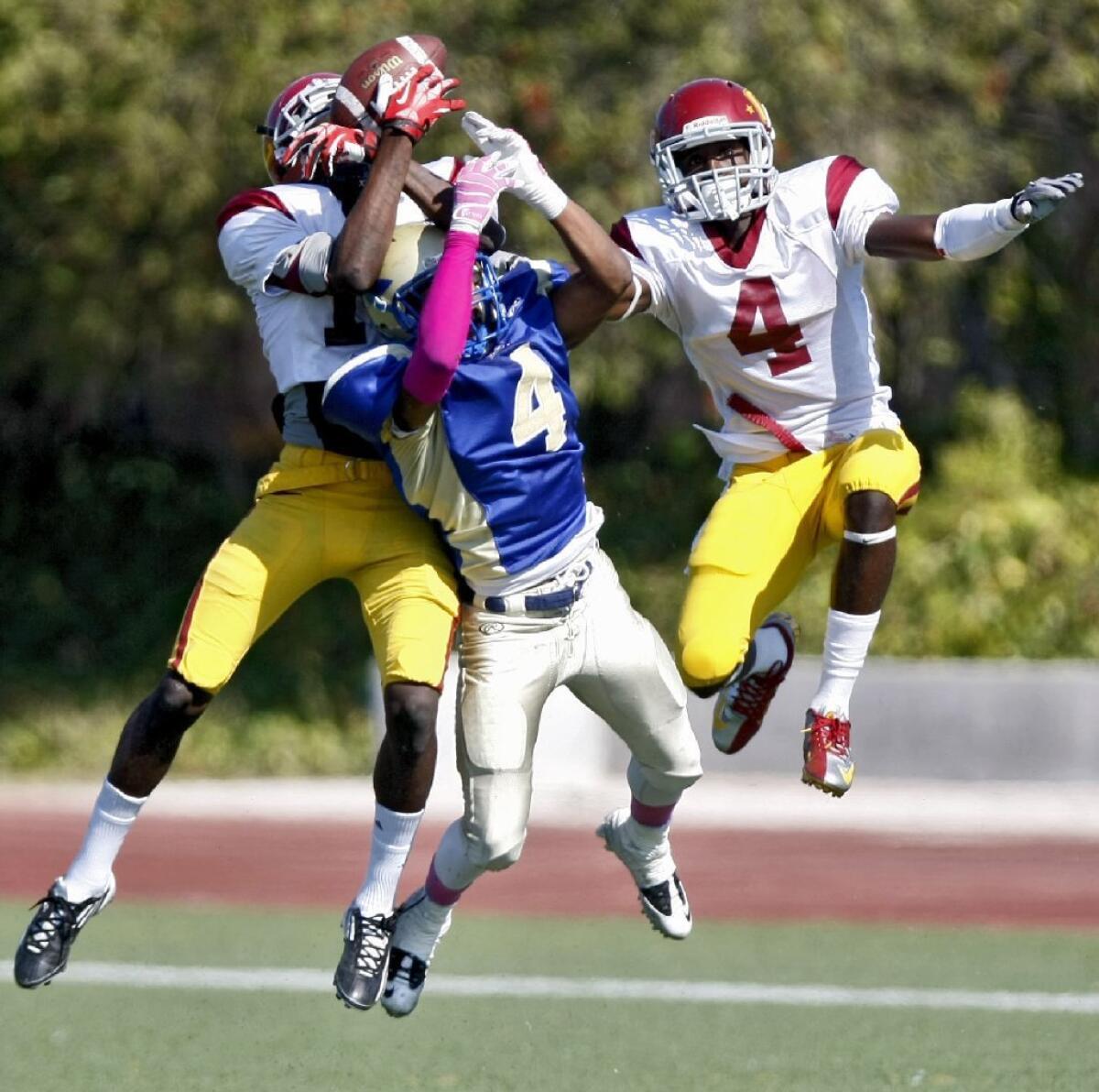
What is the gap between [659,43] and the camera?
472 inches

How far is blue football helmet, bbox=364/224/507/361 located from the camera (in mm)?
5609

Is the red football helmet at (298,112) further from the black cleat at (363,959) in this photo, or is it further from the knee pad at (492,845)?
the black cleat at (363,959)

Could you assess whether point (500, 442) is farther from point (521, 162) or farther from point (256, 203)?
point (256, 203)

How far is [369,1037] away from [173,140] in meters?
5.69

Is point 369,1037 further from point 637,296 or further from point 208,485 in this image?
point 208,485

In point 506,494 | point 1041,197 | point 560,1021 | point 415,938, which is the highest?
point 1041,197

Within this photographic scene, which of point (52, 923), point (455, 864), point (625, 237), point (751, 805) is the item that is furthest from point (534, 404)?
point (751, 805)

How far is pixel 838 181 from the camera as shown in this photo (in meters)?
6.13

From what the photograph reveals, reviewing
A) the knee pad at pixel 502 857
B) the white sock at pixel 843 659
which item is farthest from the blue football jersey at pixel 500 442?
the white sock at pixel 843 659

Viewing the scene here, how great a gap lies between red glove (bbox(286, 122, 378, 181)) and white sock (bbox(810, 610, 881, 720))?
1.92m

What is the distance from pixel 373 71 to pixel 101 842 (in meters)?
2.22

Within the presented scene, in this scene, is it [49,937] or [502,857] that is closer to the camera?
[49,937]

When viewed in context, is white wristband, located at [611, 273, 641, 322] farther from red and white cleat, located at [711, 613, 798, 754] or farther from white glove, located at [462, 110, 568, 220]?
red and white cleat, located at [711, 613, 798, 754]

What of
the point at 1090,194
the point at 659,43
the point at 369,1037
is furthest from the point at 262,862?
the point at 1090,194
